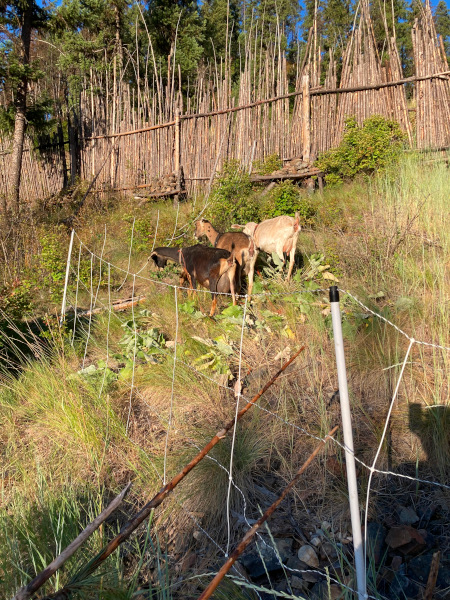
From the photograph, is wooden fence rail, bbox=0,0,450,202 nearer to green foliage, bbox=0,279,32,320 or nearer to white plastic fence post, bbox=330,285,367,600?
green foliage, bbox=0,279,32,320

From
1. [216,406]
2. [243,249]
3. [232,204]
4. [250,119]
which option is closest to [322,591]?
[216,406]

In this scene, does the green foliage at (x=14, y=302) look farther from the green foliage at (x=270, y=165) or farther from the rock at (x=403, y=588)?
the green foliage at (x=270, y=165)

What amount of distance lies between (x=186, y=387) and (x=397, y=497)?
1.62 metres

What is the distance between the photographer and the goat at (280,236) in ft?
16.3

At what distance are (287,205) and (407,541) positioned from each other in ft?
17.8

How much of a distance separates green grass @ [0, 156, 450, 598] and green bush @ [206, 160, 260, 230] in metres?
2.41

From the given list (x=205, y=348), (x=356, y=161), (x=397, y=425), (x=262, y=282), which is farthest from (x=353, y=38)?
(x=397, y=425)

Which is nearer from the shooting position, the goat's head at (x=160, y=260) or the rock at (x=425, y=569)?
the rock at (x=425, y=569)

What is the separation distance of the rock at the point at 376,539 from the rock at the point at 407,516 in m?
0.14

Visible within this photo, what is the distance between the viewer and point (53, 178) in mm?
12961

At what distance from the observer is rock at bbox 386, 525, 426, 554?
2107 millimetres

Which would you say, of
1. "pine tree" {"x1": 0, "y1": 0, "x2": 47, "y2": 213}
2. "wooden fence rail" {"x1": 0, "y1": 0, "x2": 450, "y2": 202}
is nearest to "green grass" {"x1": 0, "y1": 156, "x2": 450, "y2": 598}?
"wooden fence rail" {"x1": 0, "y1": 0, "x2": 450, "y2": 202}

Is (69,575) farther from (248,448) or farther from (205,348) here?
(205,348)

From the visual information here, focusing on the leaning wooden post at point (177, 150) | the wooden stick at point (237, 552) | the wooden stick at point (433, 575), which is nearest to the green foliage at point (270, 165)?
the leaning wooden post at point (177, 150)
